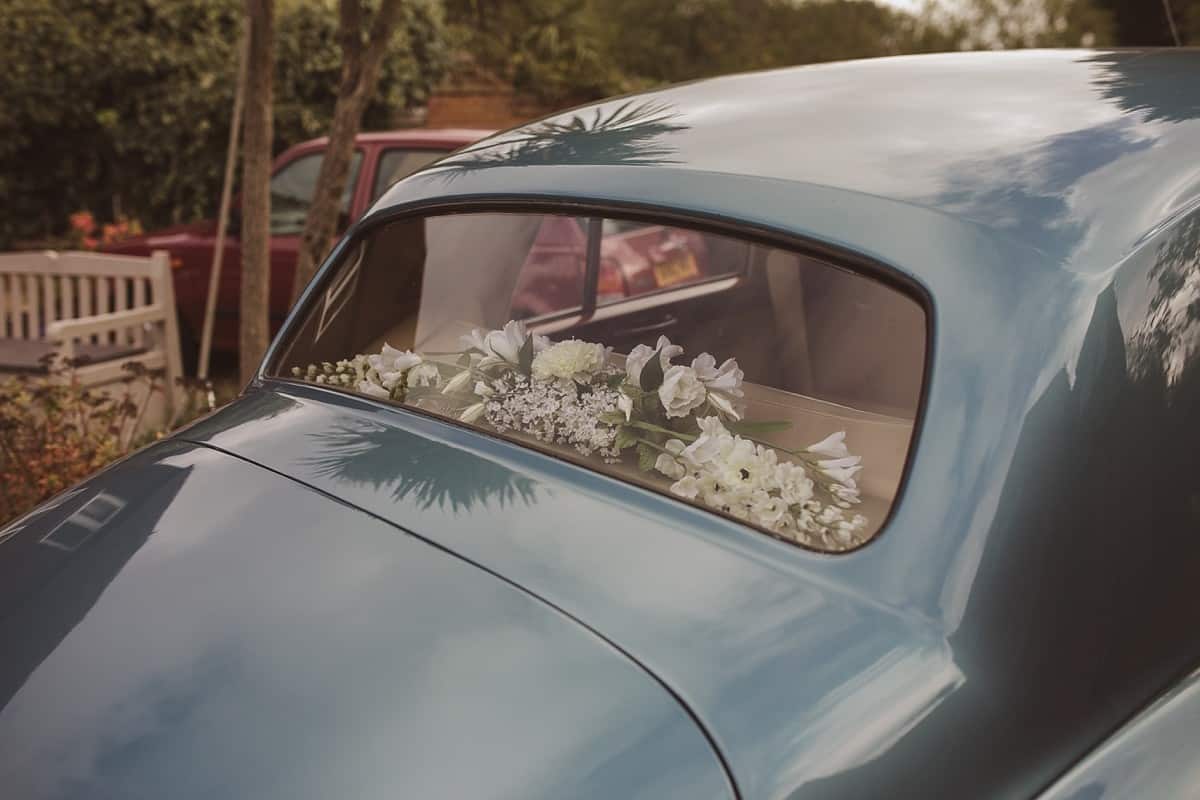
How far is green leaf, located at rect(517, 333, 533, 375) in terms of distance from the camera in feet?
6.51

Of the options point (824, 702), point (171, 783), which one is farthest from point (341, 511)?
point (824, 702)

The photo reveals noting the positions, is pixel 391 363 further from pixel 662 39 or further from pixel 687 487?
pixel 662 39

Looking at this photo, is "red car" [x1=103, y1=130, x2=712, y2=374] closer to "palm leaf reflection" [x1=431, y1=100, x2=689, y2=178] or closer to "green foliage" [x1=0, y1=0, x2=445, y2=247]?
"palm leaf reflection" [x1=431, y1=100, x2=689, y2=178]

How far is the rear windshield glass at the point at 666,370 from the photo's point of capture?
1641mm

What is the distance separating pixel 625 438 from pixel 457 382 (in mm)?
370

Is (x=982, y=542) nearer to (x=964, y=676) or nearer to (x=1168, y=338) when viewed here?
(x=964, y=676)

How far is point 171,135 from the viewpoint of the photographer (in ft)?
39.9

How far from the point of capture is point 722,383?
72.4 inches

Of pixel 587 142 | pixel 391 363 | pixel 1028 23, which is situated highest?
pixel 1028 23

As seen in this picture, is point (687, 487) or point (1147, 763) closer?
point (1147, 763)

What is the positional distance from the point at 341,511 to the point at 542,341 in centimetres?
56

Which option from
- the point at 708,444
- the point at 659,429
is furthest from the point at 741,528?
the point at 659,429

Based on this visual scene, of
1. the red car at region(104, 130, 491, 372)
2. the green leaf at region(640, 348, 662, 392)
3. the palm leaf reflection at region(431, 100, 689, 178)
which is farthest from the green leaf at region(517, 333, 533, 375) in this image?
the red car at region(104, 130, 491, 372)

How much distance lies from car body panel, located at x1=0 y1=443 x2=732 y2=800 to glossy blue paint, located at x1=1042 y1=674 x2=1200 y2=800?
1.69ft
